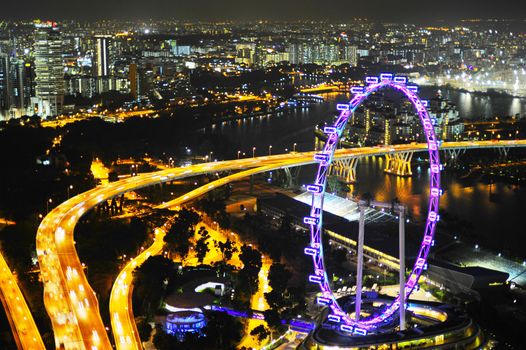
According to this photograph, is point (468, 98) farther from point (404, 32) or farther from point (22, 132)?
point (404, 32)

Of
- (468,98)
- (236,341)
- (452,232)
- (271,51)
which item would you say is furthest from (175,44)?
(236,341)

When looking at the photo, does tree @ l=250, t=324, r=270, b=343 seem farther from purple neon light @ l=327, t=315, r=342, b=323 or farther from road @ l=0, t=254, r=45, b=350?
road @ l=0, t=254, r=45, b=350

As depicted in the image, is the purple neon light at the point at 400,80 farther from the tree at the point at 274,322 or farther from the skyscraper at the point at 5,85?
the skyscraper at the point at 5,85

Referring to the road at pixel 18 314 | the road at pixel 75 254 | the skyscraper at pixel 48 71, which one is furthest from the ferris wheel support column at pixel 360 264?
the skyscraper at pixel 48 71

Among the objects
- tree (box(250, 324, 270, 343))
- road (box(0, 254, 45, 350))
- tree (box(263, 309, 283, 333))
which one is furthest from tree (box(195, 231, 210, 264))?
tree (box(250, 324, 270, 343))

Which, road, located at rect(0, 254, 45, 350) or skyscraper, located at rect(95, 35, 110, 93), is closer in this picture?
road, located at rect(0, 254, 45, 350)
